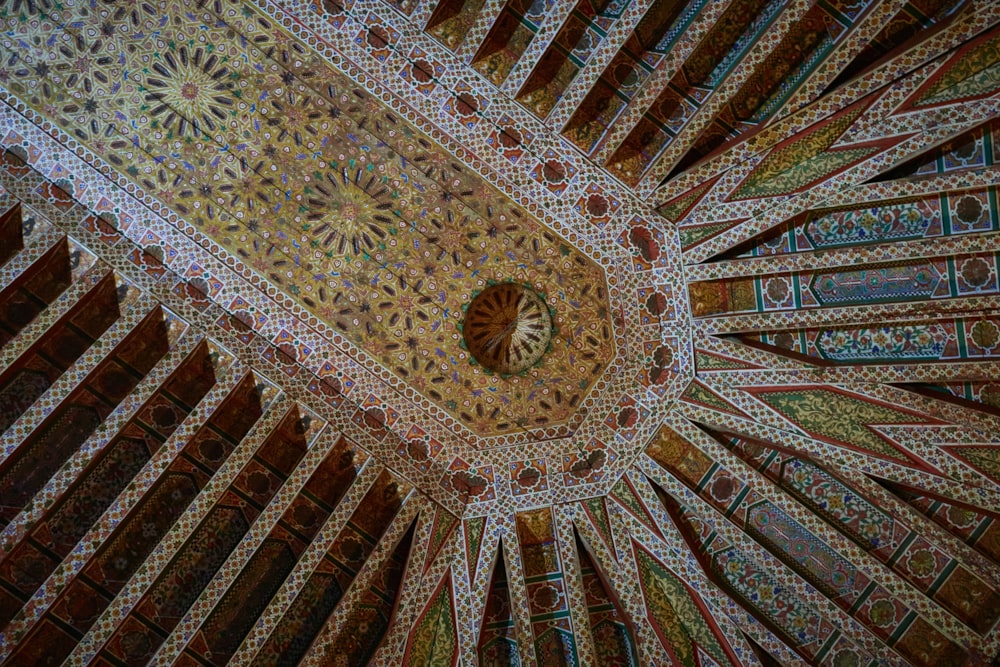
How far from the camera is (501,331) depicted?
8891 millimetres

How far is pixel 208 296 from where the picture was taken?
850 cm

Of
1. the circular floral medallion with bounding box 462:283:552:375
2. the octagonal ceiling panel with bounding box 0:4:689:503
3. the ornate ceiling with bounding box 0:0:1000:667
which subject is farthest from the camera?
the circular floral medallion with bounding box 462:283:552:375

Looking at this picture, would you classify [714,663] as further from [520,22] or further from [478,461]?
[520,22]

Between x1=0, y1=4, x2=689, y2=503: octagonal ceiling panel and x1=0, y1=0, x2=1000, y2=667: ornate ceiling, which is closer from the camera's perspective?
x1=0, y1=0, x2=1000, y2=667: ornate ceiling

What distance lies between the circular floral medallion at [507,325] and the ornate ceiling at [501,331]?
0.03 metres

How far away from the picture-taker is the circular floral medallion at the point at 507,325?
8.89 m

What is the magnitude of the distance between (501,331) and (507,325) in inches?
3.0

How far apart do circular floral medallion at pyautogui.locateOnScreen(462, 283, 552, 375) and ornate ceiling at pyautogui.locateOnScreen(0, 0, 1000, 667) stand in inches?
1.1

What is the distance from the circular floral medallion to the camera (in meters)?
8.89

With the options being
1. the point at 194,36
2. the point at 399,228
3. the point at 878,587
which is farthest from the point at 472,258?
the point at 878,587

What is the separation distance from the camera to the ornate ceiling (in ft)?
25.7

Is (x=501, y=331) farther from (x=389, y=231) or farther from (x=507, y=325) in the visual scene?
(x=389, y=231)

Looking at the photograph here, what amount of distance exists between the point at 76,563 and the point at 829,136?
264 inches

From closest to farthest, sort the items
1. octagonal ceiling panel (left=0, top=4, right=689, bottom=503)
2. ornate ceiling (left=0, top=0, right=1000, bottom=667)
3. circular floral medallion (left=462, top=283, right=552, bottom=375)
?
ornate ceiling (left=0, top=0, right=1000, bottom=667), octagonal ceiling panel (left=0, top=4, right=689, bottom=503), circular floral medallion (left=462, top=283, right=552, bottom=375)
